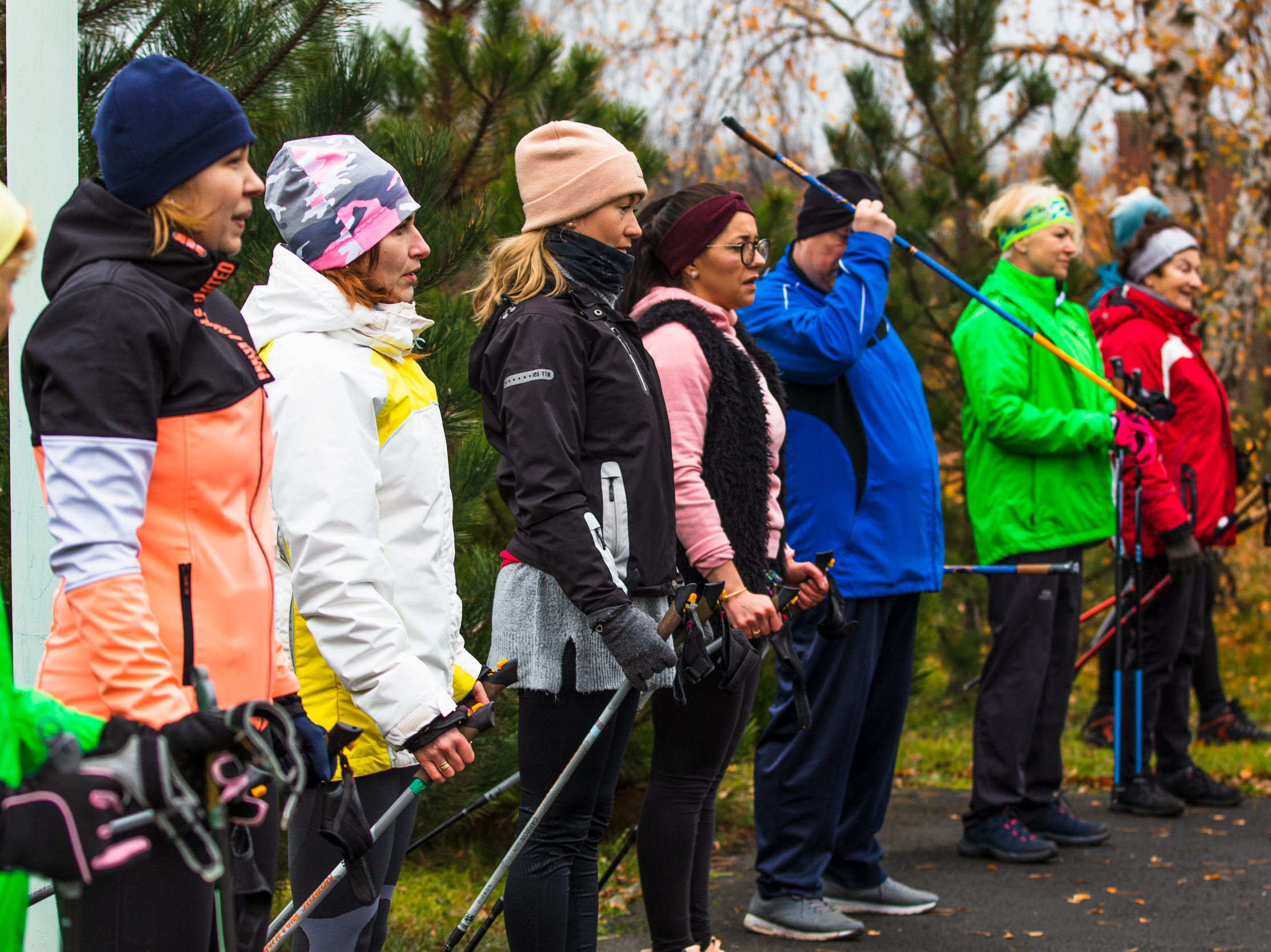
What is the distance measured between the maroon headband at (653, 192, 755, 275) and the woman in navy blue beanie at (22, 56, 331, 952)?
166 cm

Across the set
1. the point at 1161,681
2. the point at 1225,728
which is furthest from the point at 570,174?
the point at 1225,728

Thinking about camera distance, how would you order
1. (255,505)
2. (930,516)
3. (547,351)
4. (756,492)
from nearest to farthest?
(255,505), (547,351), (756,492), (930,516)

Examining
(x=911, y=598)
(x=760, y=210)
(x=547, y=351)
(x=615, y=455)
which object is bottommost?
(x=911, y=598)

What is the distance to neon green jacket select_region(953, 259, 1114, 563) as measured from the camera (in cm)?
468

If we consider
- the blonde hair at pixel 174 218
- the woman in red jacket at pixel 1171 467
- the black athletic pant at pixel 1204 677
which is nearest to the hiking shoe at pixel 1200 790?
the woman in red jacket at pixel 1171 467

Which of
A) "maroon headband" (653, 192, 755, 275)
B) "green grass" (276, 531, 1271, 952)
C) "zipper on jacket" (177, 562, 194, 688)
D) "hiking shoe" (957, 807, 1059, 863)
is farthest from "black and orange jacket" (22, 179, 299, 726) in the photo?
"hiking shoe" (957, 807, 1059, 863)

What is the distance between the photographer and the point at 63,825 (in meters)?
1.58

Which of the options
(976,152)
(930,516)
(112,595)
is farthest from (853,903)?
(976,152)

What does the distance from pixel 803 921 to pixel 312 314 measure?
241 cm

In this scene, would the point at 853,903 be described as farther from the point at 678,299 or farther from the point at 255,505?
the point at 255,505

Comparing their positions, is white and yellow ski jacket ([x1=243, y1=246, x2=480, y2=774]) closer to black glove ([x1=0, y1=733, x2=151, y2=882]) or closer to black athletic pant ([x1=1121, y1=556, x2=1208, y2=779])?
black glove ([x1=0, y1=733, x2=151, y2=882])

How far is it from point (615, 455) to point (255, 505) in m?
1.01

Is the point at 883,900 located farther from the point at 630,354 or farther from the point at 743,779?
the point at 630,354

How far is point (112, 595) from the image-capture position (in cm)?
170
